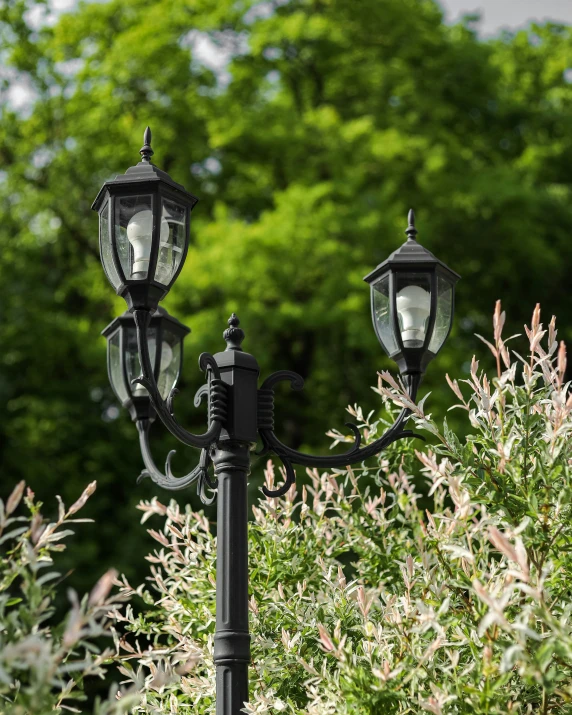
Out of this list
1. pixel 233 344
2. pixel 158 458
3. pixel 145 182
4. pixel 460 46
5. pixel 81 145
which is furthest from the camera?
pixel 460 46

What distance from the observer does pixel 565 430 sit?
3.21 meters

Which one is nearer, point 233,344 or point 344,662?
point 344,662

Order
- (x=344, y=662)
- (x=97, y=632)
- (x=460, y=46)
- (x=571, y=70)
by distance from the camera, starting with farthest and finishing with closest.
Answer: (x=571, y=70) < (x=460, y=46) < (x=344, y=662) < (x=97, y=632)

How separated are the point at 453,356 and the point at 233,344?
966 cm

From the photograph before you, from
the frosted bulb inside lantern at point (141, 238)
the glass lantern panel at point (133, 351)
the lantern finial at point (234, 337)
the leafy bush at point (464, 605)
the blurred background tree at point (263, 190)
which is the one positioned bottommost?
the leafy bush at point (464, 605)

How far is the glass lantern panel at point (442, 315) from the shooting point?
437cm

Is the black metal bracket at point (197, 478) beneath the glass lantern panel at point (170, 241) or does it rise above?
beneath

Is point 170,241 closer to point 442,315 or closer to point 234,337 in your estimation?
point 234,337

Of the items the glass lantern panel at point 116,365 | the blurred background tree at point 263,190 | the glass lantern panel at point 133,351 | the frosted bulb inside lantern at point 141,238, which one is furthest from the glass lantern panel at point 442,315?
the blurred background tree at point 263,190

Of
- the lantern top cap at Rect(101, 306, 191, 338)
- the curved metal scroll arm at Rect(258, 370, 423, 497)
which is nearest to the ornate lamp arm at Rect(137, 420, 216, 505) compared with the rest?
the curved metal scroll arm at Rect(258, 370, 423, 497)

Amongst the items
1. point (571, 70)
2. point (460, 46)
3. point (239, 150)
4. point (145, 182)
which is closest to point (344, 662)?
point (145, 182)

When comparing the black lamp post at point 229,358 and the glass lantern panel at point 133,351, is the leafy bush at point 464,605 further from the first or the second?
the glass lantern panel at point 133,351

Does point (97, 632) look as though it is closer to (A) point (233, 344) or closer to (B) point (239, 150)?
(A) point (233, 344)

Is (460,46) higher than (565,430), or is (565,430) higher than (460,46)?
(460,46)
